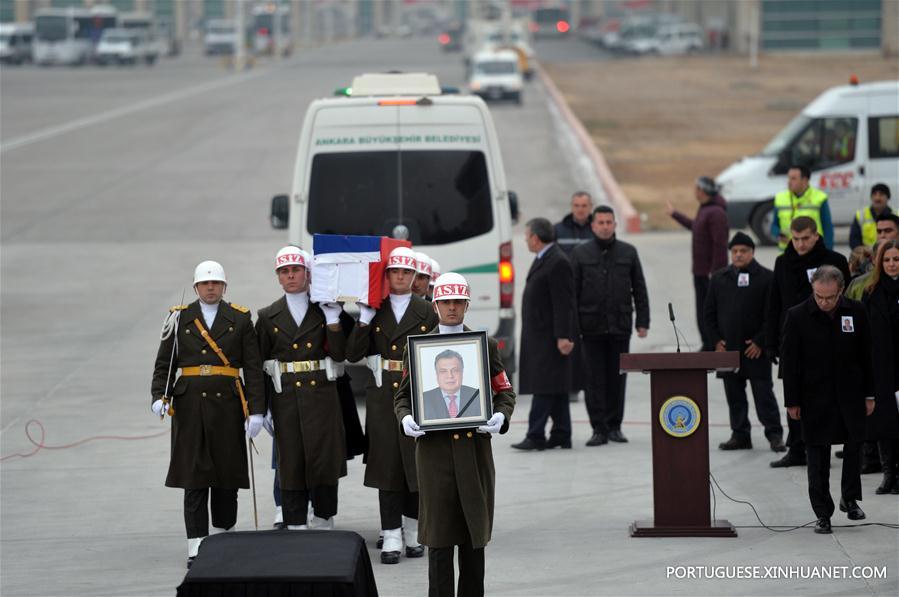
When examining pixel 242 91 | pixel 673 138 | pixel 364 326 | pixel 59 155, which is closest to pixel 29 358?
pixel 364 326

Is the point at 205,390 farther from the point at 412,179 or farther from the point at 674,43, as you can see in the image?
the point at 674,43

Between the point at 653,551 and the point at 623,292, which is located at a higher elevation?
the point at 623,292

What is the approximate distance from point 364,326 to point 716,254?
21.9ft

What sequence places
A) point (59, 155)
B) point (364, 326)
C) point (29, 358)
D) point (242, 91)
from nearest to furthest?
point (364, 326)
point (29, 358)
point (59, 155)
point (242, 91)

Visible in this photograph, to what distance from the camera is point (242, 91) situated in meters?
56.7

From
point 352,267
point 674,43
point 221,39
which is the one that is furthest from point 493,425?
point 221,39

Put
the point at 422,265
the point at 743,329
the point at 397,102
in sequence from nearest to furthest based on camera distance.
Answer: the point at 422,265 → the point at 743,329 → the point at 397,102

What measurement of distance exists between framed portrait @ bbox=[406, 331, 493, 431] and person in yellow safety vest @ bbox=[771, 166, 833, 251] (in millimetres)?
7525

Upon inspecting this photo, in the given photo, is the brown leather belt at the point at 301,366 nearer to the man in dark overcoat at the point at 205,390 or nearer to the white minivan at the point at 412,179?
the man in dark overcoat at the point at 205,390

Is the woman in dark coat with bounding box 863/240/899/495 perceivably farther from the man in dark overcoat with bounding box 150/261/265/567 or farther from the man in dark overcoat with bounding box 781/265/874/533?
the man in dark overcoat with bounding box 150/261/265/567

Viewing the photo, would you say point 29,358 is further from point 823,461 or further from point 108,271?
point 823,461

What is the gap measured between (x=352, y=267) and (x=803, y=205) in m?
7.06

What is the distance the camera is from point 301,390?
8.91 metres

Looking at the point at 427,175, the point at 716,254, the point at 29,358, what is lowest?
the point at 29,358
